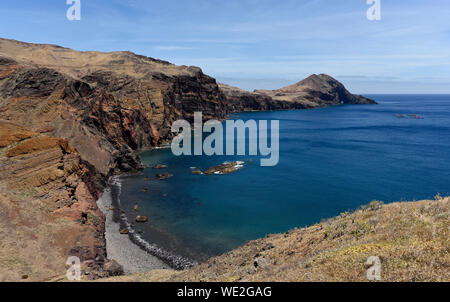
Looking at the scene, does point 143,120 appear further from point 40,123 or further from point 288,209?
point 288,209

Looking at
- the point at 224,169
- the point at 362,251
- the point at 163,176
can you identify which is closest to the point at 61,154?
the point at 163,176

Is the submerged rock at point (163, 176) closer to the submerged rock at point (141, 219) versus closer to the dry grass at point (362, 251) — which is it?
the submerged rock at point (141, 219)

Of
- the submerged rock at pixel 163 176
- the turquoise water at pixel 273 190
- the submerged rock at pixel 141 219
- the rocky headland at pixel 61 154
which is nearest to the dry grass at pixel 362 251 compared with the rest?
the rocky headland at pixel 61 154

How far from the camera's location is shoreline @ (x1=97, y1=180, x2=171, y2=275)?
28.5m

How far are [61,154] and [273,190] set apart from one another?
35.2m

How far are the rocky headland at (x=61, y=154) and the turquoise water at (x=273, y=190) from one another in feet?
25.4

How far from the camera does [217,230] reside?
36.9m

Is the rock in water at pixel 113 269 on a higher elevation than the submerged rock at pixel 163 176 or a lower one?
lower

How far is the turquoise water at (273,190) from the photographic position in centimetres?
3680

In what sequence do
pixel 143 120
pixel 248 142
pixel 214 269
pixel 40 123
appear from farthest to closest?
pixel 248 142
pixel 143 120
pixel 40 123
pixel 214 269

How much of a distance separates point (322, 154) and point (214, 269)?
214ft

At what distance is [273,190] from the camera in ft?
169

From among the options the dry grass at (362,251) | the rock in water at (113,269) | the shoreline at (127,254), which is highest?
the dry grass at (362,251)
